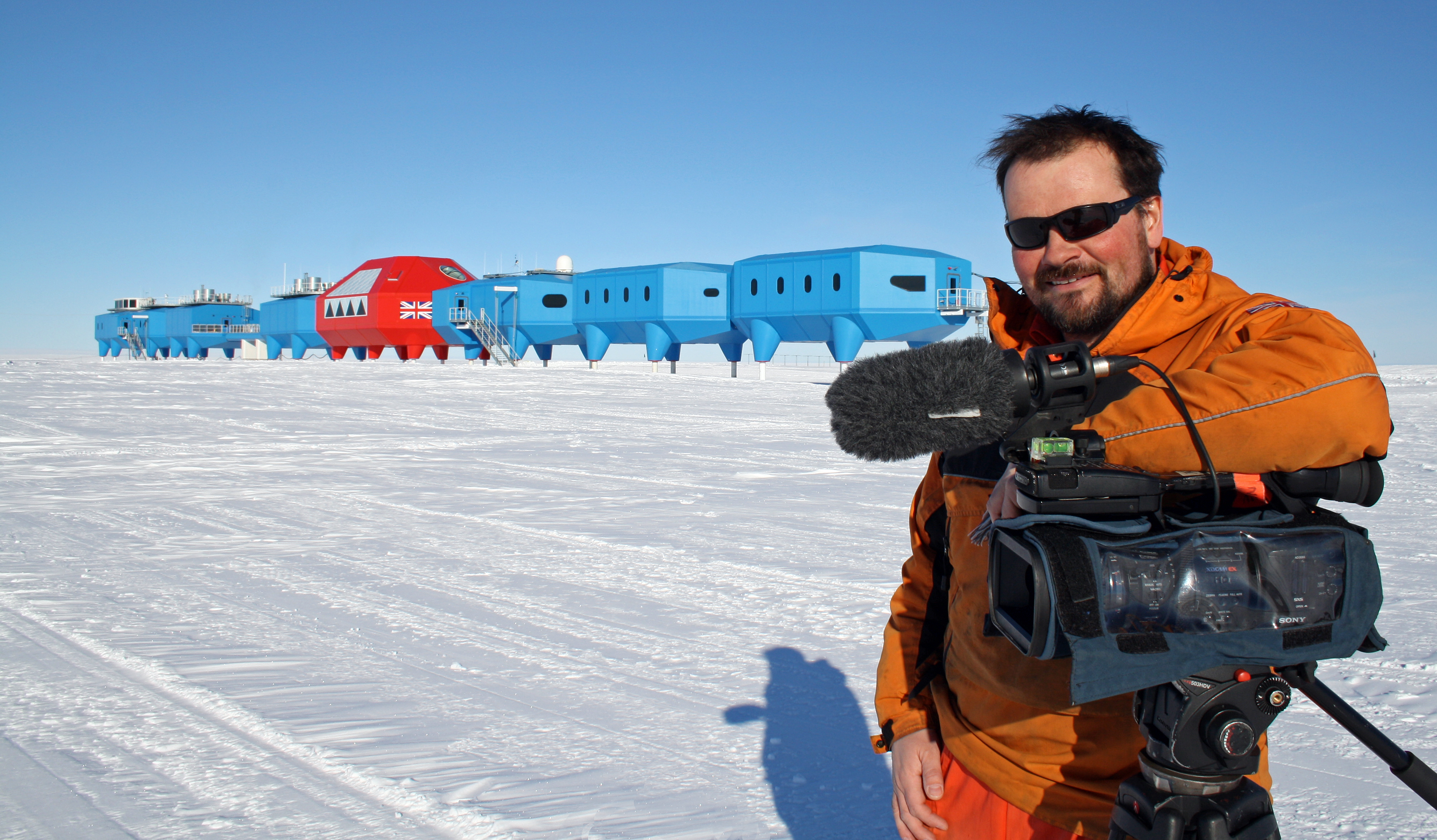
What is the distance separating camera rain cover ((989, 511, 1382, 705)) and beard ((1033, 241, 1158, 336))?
1.77ft

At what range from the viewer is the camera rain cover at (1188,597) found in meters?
1.08

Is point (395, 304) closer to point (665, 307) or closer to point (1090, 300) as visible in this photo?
point (665, 307)

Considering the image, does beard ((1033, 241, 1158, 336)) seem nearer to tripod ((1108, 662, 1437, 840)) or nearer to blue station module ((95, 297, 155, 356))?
tripod ((1108, 662, 1437, 840))

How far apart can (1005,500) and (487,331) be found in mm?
42199

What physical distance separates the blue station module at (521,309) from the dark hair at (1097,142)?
129 feet

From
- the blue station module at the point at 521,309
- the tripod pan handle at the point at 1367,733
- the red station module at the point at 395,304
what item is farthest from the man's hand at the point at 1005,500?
the red station module at the point at 395,304

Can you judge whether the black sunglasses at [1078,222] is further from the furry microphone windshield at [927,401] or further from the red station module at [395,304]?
the red station module at [395,304]

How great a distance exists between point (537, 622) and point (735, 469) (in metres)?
5.37

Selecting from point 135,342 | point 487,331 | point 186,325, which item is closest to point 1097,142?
point 487,331

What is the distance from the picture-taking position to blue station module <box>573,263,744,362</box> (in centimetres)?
3556

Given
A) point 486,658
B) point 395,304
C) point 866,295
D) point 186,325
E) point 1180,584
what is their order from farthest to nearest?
point 186,325
point 395,304
point 866,295
point 486,658
point 1180,584

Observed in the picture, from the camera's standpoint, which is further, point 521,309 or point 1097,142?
point 521,309

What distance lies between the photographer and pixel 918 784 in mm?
1714

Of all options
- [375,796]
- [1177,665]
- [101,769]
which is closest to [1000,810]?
[1177,665]
